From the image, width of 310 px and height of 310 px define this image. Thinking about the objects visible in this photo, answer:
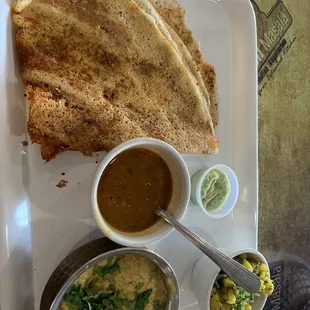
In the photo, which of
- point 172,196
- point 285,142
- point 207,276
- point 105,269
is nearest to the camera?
point 105,269

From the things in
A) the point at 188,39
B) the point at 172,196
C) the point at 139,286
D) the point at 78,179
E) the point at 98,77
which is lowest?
the point at 139,286

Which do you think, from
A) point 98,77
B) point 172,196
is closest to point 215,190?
point 172,196

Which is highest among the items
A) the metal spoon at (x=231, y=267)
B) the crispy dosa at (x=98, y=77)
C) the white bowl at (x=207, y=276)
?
the crispy dosa at (x=98, y=77)

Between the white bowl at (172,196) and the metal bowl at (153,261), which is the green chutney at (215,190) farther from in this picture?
the metal bowl at (153,261)

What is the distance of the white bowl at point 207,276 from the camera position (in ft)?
6.07

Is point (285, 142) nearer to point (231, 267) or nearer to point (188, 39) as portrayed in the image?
point (188, 39)

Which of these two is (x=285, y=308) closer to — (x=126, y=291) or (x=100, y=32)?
(x=126, y=291)

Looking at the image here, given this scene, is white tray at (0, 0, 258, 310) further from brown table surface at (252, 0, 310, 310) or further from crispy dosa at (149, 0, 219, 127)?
brown table surface at (252, 0, 310, 310)

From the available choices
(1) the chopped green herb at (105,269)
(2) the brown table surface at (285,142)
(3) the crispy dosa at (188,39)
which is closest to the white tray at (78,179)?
(3) the crispy dosa at (188,39)

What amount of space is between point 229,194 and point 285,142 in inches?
27.1

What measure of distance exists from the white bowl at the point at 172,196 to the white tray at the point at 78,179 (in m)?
0.19

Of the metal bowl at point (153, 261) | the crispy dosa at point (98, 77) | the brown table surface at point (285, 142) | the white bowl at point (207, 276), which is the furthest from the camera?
the brown table surface at point (285, 142)

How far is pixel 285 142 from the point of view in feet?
8.19

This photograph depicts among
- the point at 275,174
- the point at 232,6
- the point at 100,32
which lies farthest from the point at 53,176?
the point at 275,174
